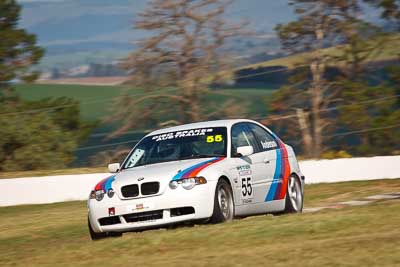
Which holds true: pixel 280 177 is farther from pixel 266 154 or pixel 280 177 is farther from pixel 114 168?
pixel 114 168

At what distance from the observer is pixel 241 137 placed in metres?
14.6

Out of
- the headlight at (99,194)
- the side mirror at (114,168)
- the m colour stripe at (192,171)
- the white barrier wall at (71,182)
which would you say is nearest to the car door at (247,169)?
the m colour stripe at (192,171)

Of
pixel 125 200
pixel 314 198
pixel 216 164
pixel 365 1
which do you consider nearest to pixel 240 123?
pixel 216 164

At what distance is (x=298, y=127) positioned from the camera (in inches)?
1809

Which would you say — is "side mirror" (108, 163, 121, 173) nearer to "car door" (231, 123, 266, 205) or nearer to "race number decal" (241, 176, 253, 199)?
"car door" (231, 123, 266, 205)

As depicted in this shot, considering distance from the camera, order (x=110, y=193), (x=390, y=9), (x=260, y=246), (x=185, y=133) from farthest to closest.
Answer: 1. (x=390, y=9)
2. (x=185, y=133)
3. (x=110, y=193)
4. (x=260, y=246)

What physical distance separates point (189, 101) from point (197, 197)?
3238 centimetres

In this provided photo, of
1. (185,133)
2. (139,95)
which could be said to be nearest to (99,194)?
(185,133)

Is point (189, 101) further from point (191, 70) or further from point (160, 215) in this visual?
point (160, 215)

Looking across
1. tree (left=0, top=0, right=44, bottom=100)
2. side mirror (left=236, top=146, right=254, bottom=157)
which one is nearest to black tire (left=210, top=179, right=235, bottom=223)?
side mirror (left=236, top=146, right=254, bottom=157)

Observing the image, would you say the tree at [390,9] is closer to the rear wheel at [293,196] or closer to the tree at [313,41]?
the tree at [313,41]

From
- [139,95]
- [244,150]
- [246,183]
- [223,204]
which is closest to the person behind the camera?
[223,204]

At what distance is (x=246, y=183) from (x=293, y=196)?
142 centimetres

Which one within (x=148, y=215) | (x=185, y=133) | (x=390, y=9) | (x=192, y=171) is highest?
(x=185, y=133)
